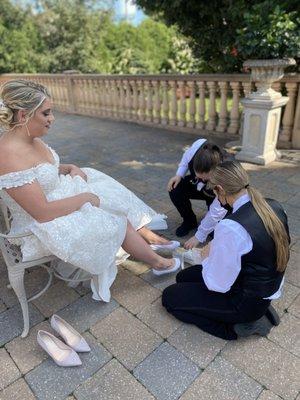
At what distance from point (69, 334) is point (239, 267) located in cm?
107

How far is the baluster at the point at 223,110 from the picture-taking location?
18.8 ft

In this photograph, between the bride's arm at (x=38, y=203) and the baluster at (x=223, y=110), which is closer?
the bride's arm at (x=38, y=203)


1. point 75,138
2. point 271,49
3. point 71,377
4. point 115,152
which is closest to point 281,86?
point 271,49

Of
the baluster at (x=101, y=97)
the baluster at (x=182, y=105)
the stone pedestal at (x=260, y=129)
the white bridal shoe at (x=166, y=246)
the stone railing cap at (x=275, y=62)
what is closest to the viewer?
the white bridal shoe at (x=166, y=246)

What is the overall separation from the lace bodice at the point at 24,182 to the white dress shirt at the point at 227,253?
1.08 metres

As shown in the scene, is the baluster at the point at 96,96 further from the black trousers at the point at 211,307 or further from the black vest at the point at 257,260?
the black vest at the point at 257,260

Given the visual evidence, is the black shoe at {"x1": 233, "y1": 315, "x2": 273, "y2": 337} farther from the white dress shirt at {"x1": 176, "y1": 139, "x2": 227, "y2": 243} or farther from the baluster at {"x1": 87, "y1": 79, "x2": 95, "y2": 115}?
the baluster at {"x1": 87, "y1": 79, "x2": 95, "y2": 115}

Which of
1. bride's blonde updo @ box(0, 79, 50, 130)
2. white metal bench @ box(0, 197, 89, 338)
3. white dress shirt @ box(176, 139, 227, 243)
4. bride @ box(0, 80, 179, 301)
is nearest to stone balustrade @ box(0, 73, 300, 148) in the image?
white dress shirt @ box(176, 139, 227, 243)

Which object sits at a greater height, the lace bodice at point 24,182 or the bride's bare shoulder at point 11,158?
the bride's bare shoulder at point 11,158

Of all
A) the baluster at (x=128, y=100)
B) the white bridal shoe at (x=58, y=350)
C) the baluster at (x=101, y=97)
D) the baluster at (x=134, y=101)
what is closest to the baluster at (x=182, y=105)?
the baluster at (x=134, y=101)

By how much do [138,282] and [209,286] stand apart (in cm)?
74

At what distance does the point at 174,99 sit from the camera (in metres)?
6.57

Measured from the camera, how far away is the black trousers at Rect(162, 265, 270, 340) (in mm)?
1855

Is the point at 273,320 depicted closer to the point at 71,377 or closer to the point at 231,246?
the point at 231,246
